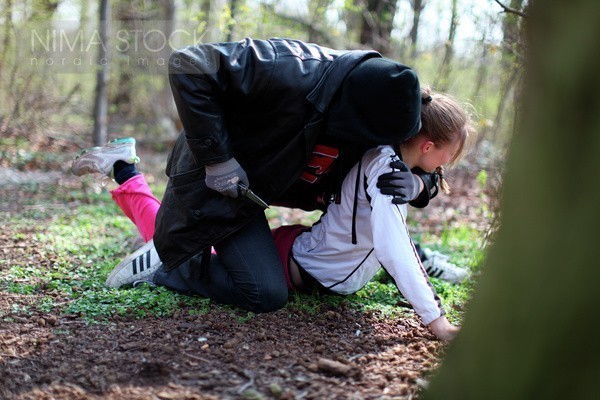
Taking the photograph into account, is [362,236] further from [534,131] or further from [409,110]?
[534,131]

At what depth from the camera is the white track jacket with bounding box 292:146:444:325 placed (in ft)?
8.59

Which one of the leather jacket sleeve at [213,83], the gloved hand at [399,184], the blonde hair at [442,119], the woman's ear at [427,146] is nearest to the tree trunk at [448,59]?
the blonde hair at [442,119]

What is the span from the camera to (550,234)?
5.22 feet

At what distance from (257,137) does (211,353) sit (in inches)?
41.4

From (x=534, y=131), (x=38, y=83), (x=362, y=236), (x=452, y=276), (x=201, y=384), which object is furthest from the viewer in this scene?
(x=38, y=83)

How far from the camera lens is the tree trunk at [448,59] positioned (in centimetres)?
636

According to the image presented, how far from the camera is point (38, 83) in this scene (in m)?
7.88

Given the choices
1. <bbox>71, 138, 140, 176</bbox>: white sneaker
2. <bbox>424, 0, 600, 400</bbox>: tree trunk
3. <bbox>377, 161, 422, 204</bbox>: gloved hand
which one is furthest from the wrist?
<bbox>424, 0, 600, 400</bbox>: tree trunk

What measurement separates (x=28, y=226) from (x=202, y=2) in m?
9.82

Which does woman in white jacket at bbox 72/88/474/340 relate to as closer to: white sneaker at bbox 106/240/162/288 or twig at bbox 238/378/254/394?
white sneaker at bbox 106/240/162/288

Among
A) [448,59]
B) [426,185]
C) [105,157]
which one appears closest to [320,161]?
[426,185]

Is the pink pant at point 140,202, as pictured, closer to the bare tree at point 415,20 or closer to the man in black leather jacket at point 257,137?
the man in black leather jacket at point 257,137

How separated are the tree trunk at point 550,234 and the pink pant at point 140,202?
244cm

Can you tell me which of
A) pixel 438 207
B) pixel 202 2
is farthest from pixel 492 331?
pixel 202 2
